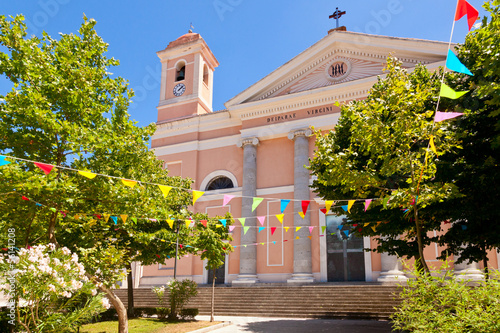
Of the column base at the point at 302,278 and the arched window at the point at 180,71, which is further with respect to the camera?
the arched window at the point at 180,71

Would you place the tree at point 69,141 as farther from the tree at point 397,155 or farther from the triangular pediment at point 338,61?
the triangular pediment at point 338,61

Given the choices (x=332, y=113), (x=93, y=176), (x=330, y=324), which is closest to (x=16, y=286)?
(x=93, y=176)

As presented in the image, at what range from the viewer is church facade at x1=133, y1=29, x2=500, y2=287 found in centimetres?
2177

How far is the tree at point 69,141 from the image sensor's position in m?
8.61

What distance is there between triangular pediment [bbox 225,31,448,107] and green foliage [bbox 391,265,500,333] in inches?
724

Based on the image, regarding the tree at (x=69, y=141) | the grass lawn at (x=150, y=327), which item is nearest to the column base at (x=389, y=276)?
the grass lawn at (x=150, y=327)

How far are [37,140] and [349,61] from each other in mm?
19427

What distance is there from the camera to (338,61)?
24062 mm

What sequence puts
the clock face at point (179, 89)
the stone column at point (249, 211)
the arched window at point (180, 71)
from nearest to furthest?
the stone column at point (249, 211) < the clock face at point (179, 89) < the arched window at point (180, 71)

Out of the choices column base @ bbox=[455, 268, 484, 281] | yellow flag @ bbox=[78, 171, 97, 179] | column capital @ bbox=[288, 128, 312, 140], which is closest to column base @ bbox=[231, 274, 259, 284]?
column capital @ bbox=[288, 128, 312, 140]

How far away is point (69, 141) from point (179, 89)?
2162cm

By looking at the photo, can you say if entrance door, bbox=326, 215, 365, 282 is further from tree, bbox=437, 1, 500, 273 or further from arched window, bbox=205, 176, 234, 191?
tree, bbox=437, 1, 500, 273

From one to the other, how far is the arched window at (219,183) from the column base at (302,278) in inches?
309

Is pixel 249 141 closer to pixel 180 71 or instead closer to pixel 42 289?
pixel 180 71
